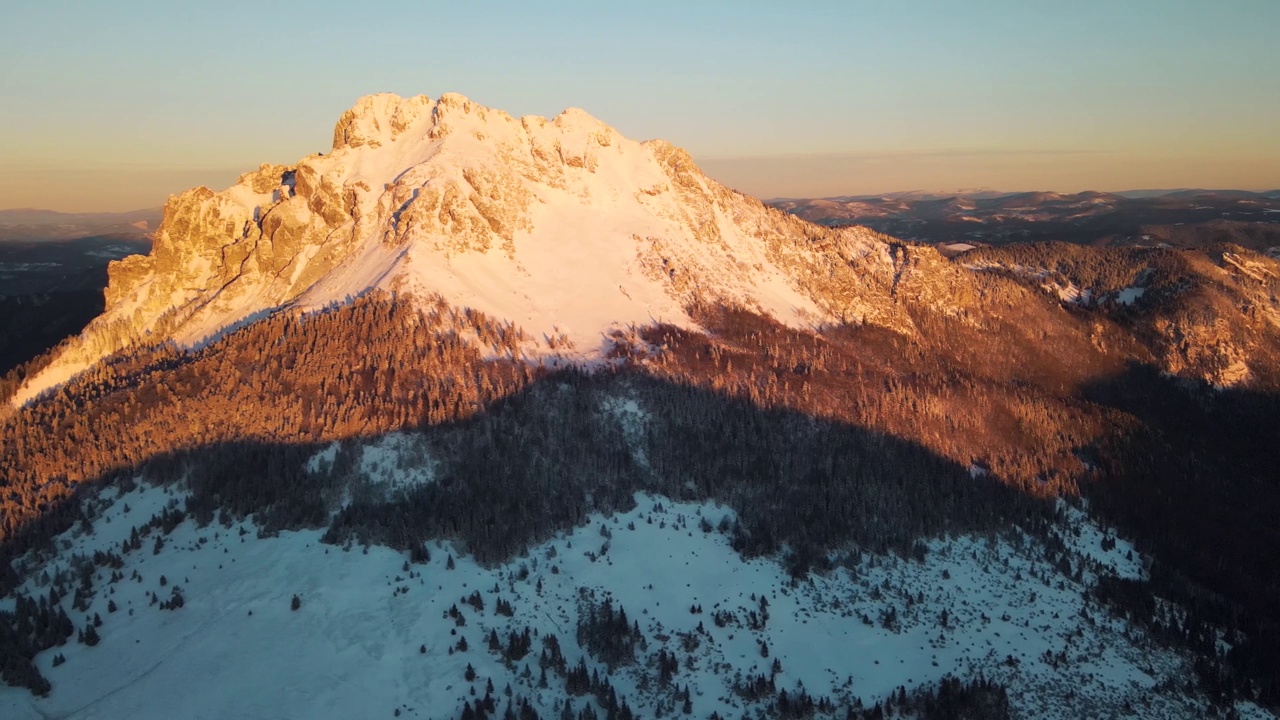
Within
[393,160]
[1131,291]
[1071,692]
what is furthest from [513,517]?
[1131,291]

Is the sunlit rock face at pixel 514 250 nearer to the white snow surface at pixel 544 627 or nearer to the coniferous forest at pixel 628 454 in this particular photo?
the coniferous forest at pixel 628 454

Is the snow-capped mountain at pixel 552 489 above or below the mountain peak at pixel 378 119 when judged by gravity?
below

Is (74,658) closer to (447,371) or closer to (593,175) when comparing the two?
(447,371)

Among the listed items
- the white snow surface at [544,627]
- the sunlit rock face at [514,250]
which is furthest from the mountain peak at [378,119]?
the white snow surface at [544,627]

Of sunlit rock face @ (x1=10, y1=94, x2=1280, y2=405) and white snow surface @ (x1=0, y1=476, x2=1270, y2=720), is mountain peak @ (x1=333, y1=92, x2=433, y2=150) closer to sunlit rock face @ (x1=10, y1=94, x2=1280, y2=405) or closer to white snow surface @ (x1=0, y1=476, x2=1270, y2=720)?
sunlit rock face @ (x1=10, y1=94, x2=1280, y2=405)

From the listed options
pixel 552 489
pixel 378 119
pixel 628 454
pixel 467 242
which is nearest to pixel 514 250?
pixel 467 242
